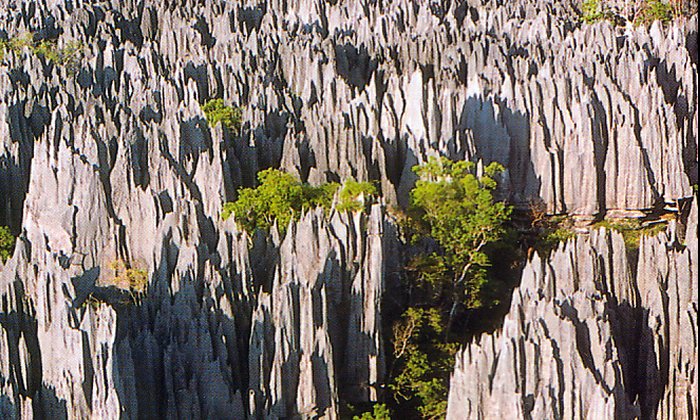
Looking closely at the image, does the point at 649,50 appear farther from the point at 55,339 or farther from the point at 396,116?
the point at 55,339

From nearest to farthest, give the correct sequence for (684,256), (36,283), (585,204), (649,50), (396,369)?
(36,283) → (684,256) → (396,369) → (585,204) → (649,50)

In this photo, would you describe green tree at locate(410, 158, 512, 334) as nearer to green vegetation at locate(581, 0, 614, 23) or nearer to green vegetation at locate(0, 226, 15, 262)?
green vegetation at locate(0, 226, 15, 262)

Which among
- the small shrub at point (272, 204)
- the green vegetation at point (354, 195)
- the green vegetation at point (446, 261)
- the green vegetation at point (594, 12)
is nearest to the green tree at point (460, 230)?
the green vegetation at point (446, 261)

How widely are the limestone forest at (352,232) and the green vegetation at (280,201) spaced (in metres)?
0.05

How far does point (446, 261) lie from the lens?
1923cm

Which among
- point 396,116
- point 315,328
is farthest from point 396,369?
point 396,116

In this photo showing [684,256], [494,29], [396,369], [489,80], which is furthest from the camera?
[494,29]

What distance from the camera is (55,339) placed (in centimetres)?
1382

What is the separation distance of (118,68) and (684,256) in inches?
735

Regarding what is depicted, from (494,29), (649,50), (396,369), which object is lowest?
(396,369)

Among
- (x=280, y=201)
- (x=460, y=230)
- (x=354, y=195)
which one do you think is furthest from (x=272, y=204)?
(x=460, y=230)

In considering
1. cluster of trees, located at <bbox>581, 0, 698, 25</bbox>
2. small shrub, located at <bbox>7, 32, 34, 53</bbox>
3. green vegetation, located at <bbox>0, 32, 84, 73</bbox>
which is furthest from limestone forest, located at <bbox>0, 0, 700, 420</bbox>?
cluster of trees, located at <bbox>581, 0, 698, 25</bbox>

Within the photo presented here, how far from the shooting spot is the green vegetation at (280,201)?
18.9m

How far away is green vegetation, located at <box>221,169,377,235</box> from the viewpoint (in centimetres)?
1888
